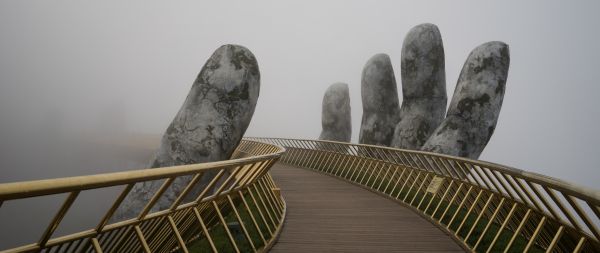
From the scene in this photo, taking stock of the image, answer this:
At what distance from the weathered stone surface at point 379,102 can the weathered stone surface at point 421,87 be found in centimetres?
149

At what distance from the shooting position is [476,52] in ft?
53.7

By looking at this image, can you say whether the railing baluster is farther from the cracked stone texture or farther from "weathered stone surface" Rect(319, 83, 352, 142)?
"weathered stone surface" Rect(319, 83, 352, 142)

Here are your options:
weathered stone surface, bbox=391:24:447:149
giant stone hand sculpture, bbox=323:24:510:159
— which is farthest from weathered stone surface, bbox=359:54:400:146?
weathered stone surface, bbox=391:24:447:149

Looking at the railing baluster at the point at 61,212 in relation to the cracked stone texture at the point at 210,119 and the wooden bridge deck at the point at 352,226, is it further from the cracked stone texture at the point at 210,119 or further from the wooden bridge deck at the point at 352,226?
the cracked stone texture at the point at 210,119

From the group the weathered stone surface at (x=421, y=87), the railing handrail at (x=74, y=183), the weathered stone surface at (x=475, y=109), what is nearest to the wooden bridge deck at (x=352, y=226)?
the railing handrail at (x=74, y=183)

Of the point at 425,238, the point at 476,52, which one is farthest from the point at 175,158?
the point at 476,52

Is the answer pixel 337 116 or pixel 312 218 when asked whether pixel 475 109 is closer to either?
pixel 312 218

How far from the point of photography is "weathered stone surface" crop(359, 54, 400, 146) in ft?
68.1

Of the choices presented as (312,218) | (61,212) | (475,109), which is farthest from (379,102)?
(61,212)

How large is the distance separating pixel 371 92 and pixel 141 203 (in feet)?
45.1

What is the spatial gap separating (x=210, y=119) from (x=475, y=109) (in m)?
9.85

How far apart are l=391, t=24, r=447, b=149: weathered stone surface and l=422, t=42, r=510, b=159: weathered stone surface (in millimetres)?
2653

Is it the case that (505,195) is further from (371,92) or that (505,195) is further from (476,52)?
(371,92)

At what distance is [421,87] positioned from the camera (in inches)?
745
